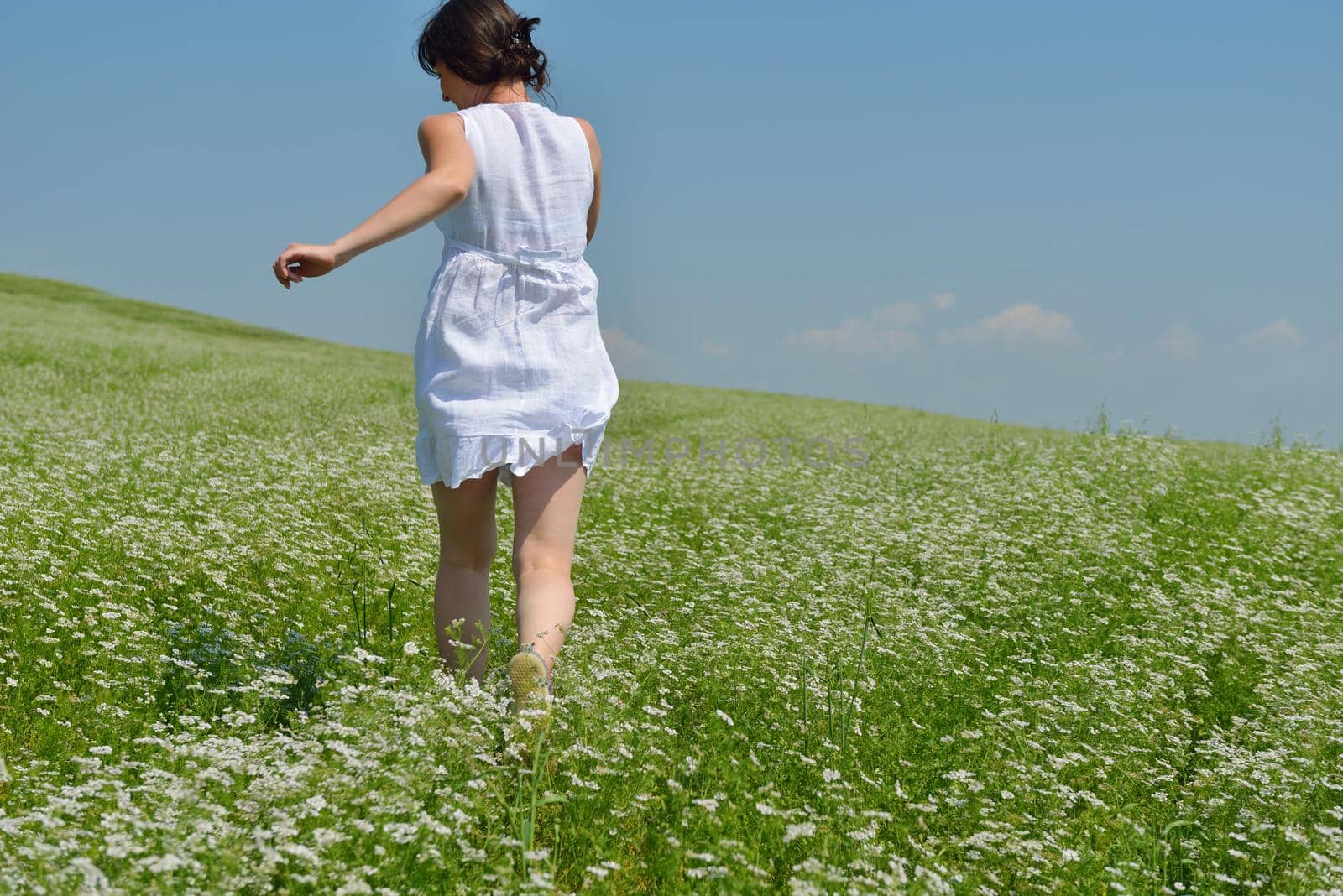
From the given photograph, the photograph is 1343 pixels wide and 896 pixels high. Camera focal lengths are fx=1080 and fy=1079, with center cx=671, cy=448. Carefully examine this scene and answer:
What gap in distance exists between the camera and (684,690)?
521 centimetres

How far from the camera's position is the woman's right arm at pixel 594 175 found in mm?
4695

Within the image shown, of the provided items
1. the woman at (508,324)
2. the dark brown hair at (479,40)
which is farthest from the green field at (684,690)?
the dark brown hair at (479,40)

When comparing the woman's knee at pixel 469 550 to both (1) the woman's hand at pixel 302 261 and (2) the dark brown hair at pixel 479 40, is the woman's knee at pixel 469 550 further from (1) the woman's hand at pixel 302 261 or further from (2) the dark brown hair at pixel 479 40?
(2) the dark brown hair at pixel 479 40

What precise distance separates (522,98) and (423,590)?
10.6 feet

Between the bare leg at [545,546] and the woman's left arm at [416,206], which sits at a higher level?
the woman's left arm at [416,206]

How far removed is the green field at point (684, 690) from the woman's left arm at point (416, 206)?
152 centimetres

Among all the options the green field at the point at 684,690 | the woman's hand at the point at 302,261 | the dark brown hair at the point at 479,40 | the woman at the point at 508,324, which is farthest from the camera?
the dark brown hair at the point at 479,40

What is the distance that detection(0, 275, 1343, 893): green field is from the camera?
356 cm

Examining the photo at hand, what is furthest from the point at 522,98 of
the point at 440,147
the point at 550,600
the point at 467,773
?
the point at 467,773

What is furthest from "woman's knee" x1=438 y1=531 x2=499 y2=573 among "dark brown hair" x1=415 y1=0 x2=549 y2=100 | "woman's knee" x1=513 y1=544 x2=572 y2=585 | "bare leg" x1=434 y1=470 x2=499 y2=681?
"dark brown hair" x1=415 y1=0 x2=549 y2=100

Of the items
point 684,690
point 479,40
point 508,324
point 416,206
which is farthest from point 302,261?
point 684,690

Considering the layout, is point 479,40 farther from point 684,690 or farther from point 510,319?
point 684,690

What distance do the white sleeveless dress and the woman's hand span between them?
0.55m

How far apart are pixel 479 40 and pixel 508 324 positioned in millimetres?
1211
